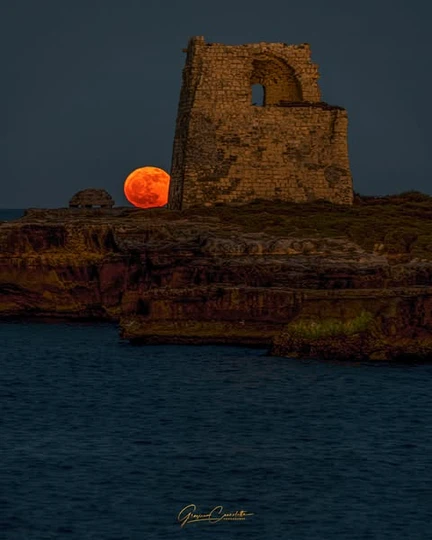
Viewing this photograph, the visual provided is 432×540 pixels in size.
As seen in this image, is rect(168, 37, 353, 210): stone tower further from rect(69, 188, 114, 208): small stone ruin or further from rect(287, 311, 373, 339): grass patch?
rect(287, 311, 373, 339): grass patch

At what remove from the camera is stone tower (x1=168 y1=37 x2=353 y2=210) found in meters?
56.7

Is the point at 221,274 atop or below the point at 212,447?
atop

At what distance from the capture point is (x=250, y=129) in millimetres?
57531

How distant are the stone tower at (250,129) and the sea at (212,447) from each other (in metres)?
18.1

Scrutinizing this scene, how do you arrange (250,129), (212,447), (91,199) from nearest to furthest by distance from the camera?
(212,447) → (250,129) → (91,199)

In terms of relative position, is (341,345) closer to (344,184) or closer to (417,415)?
(417,415)

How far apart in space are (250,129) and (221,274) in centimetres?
1482

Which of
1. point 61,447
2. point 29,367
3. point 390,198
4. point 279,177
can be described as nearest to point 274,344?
point 29,367

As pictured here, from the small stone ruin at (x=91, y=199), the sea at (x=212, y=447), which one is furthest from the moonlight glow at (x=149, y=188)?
the sea at (x=212, y=447)
